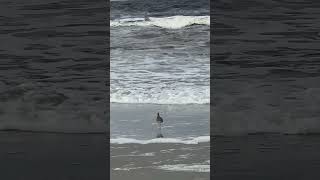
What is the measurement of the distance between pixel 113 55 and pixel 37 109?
5.71 m

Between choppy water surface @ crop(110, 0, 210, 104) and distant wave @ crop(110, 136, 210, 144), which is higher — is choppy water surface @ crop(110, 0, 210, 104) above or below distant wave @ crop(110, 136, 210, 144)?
above

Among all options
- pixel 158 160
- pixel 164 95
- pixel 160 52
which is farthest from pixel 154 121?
A: pixel 160 52

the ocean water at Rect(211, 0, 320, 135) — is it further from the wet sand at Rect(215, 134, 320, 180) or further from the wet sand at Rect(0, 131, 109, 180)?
the wet sand at Rect(0, 131, 109, 180)

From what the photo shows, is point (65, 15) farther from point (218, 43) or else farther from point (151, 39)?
point (151, 39)

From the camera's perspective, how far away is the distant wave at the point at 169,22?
12055 millimetres

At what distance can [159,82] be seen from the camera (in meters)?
8.56

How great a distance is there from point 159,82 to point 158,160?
4767 millimetres

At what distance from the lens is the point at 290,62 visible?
212 inches

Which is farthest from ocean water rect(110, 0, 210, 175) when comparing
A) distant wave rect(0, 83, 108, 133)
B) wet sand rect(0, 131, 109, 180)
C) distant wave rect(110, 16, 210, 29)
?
distant wave rect(0, 83, 108, 133)

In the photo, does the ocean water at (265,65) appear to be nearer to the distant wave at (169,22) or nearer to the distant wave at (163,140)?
the distant wave at (163,140)

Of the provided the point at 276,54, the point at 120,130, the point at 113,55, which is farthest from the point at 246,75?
the point at 113,55

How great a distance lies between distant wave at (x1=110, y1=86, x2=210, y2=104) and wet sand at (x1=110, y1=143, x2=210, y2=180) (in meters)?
2.89

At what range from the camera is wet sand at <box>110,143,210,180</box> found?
3.30 m

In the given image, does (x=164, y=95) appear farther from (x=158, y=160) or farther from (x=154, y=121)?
(x=158, y=160)
